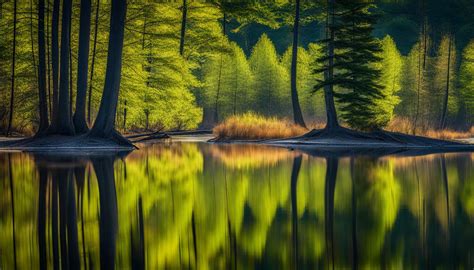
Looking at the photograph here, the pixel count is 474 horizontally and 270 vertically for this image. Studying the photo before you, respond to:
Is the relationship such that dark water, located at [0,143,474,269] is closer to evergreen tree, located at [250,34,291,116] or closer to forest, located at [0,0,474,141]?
forest, located at [0,0,474,141]

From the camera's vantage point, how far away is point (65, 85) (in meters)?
27.3

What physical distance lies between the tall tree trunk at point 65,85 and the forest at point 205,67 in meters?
0.05

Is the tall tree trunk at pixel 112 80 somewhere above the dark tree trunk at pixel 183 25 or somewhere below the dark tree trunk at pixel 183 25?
below

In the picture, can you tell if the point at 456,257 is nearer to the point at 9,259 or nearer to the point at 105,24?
the point at 9,259

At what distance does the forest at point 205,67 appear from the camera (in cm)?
2830

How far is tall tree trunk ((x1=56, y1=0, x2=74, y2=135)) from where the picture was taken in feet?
88.2

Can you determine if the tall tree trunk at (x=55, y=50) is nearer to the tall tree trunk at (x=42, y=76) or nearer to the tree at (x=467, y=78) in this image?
the tall tree trunk at (x=42, y=76)

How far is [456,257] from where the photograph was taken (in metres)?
6.16

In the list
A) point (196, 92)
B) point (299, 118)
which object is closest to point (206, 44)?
point (299, 118)

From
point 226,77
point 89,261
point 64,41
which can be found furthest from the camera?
point 226,77

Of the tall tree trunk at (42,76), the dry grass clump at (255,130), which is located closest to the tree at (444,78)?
the dry grass clump at (255,130)

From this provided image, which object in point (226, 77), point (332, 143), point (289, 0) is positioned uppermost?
point (289, 0)

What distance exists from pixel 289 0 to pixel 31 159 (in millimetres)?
24788

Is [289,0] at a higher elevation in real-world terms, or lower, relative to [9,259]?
higher
